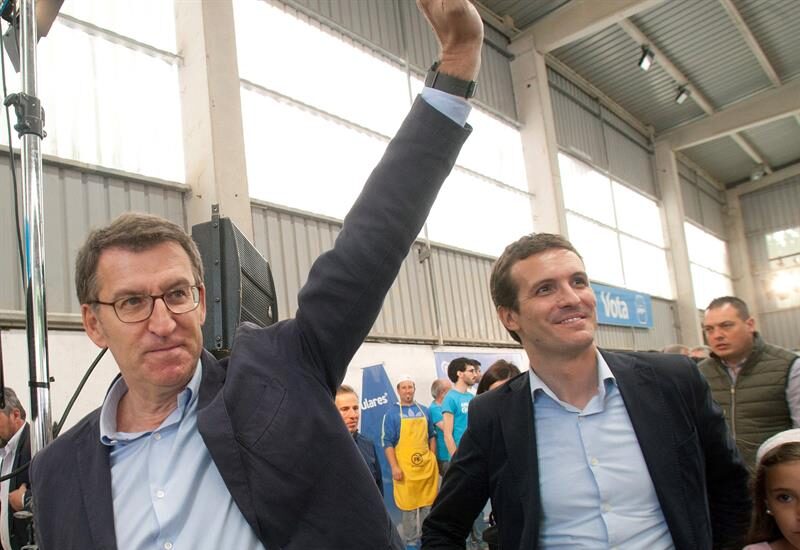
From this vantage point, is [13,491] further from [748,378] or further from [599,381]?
[748,378]

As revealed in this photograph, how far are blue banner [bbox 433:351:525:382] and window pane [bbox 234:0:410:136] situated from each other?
9.49ft

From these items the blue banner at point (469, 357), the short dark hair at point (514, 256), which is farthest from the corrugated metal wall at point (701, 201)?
the short dark hair at point (514, 256)

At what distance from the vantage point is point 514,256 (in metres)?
1.91

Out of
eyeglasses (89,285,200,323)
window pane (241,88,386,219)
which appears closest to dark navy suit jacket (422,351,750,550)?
eyeglasses (89,285,200,323)

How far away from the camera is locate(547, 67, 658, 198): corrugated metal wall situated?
12.4 meters

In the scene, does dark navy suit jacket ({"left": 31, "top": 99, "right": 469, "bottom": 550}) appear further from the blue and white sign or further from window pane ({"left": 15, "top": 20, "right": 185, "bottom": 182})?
the blue and white sign

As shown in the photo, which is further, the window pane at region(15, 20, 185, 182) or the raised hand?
the window pane at region(15, 20, 185, 182)

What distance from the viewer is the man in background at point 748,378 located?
307 centimetres

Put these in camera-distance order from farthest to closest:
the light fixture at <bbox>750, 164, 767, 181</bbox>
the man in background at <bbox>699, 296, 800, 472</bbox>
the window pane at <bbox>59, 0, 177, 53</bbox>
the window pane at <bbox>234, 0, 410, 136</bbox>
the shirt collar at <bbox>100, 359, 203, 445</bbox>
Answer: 1. the light fixture at <bbox>750, 164, 767, 181</bbox>
2. the window pane at <bbox>234, 0, 410, 136</bbox>
3. the window pane at <bbox>59, 0, 177, 53</bbox>
4. the man in background at <bbox>699, 296, 800, 472</bbox>
5. the shirt collar at <bbox>100, 359, 203, 445</bbox>

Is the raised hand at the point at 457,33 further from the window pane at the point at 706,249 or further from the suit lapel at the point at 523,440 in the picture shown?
the window pane at the point at 706,249

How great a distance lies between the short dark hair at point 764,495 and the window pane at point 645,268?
12.3m

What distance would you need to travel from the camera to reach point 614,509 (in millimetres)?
Result: 1600

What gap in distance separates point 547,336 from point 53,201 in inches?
181

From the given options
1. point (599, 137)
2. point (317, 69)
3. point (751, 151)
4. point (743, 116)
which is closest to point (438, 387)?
point (317, 69)
